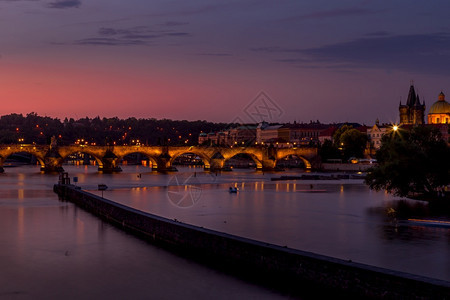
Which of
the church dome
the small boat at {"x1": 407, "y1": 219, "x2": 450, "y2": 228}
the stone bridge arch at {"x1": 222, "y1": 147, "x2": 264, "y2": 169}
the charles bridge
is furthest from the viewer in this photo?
the church dome

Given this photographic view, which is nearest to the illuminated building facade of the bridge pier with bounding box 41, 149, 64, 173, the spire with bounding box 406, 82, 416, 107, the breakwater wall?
the spire with bounding box 406, 82, 416, 107

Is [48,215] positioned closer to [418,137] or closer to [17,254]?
[17,254]

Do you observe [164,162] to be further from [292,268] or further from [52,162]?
[292,268]

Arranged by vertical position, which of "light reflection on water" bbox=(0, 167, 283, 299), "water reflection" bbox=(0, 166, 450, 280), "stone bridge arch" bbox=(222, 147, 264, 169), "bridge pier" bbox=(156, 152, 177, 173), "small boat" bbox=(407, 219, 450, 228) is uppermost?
"stone bridge arch" bbox=(222, 147, 264, 169)

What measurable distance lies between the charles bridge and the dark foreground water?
176 feet

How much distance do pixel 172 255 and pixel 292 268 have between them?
7.39m

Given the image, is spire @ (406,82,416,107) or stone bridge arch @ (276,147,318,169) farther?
spire @ (406,82,416,107)

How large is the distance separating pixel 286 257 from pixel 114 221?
18004 millimetres

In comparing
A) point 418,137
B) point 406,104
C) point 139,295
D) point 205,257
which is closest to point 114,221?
point 205,257

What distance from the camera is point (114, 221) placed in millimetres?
34344

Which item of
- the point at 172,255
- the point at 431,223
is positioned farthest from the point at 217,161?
the point at 172,255

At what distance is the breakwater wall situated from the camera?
14484mm

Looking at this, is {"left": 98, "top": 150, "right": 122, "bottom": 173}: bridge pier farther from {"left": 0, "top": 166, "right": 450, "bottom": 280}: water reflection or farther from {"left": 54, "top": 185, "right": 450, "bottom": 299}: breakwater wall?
{"left": 54, "top": 185, "right": 450, "bottom": 299}: breakwater wall

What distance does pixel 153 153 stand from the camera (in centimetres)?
10962
